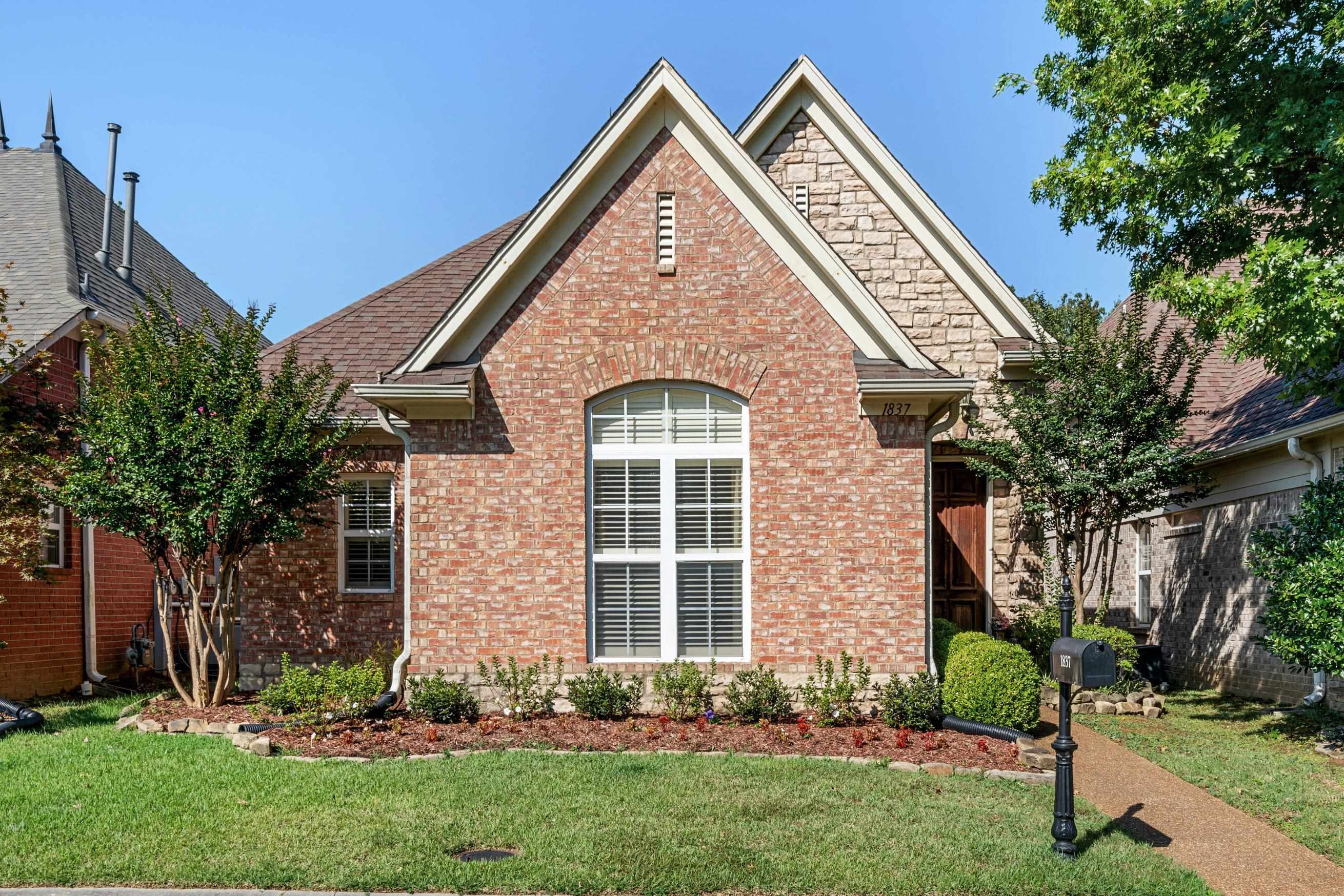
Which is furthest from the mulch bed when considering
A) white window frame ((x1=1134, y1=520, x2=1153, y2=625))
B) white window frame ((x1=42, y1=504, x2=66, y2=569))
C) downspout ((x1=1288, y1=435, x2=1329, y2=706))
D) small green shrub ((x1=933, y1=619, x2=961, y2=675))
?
white window frame ((x1=1134, y1=520, x2=1153, y2=625))

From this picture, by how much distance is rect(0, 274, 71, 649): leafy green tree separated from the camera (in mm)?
11867

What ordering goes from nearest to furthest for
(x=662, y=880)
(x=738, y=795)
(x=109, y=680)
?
(x=662, y=880) < (x=738, y=795) < (x=109, y=680)

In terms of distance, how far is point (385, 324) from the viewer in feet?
50.9

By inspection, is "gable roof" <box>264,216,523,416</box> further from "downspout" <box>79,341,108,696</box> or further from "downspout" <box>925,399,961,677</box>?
"downspout" <box>925,399,961,677</box>

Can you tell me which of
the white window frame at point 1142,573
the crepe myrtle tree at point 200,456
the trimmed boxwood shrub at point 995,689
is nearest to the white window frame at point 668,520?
the trimmed boxwood shrub at point 995,689

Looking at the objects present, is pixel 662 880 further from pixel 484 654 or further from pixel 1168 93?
pixel 1168 93

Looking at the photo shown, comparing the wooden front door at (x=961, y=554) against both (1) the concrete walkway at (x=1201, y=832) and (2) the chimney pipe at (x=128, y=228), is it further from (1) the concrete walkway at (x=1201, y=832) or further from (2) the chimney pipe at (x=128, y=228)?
(2) the chimney pipe at (x=128, y=228)

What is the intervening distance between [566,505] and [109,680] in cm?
852

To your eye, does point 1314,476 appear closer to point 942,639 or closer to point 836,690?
point 942,639

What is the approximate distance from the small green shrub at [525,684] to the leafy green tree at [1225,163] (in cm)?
782

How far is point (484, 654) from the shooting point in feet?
36.7

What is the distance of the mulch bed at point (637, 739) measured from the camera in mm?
9664

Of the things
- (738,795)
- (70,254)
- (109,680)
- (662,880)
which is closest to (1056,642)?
(738,795)

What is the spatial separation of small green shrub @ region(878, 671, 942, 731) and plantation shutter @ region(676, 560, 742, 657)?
5.58 ft
